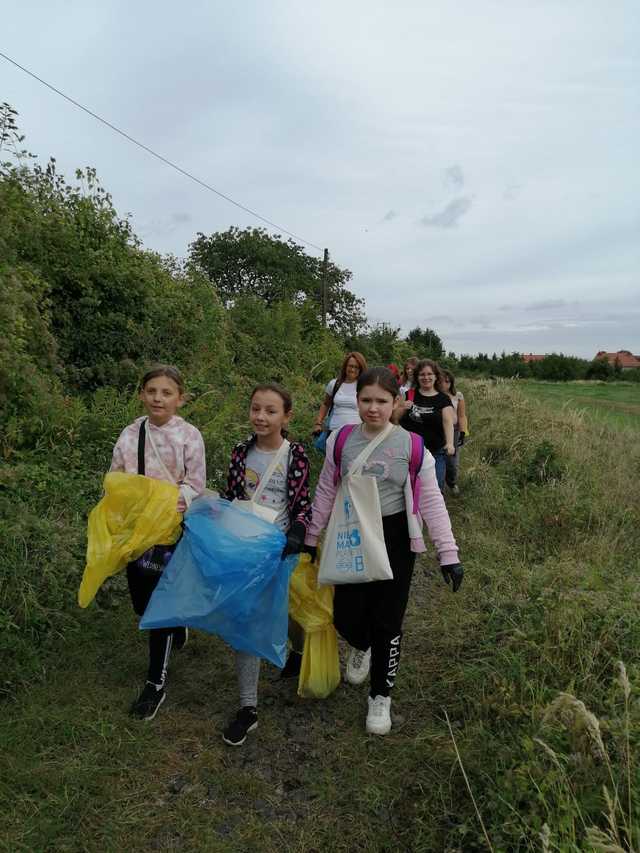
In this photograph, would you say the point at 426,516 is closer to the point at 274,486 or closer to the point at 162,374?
the point at 274,486

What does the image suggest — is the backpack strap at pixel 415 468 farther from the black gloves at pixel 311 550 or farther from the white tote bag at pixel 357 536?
the black gloves at pixel 311 550

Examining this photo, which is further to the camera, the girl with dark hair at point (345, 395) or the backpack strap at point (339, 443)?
the girl with dark hair at point (345, 395)

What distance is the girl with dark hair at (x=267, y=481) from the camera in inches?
103

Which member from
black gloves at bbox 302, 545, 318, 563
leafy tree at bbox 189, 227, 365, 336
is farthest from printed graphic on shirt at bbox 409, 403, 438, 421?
leafy tree at bbox 189, 227, 365, 336

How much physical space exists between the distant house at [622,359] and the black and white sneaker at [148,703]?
6459cm

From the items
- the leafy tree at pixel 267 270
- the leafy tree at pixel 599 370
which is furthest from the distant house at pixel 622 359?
the leafy tree at pixel 267 270

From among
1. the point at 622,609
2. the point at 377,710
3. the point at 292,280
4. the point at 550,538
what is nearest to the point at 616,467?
the point at 550,538

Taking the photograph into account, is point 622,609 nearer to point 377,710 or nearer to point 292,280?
point 377,710

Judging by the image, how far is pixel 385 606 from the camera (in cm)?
262

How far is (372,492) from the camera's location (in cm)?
255

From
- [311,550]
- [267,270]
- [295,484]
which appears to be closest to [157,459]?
[295,484]

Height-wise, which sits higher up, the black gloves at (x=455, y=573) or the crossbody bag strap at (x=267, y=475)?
the crossbody bag strap at (x=267, y=475)

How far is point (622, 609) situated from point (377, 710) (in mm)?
1447

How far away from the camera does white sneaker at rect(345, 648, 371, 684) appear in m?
3.04
